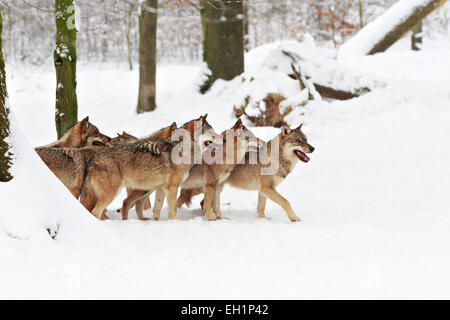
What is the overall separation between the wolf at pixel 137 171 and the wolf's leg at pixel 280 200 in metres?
1.06

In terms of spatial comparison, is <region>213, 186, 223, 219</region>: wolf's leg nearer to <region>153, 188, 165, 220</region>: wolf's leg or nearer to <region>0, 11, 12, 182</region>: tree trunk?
<region>153, 188, 165, 220</region>: wolf's leg

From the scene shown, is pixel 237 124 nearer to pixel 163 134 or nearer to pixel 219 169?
pixel 219 169

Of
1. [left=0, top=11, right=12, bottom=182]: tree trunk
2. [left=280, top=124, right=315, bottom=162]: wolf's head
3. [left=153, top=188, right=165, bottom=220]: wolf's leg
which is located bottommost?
[left=153, top=188, right=165, bottom=220]: wolf's leg

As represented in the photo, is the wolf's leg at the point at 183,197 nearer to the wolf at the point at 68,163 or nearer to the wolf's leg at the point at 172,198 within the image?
the wolf's leg at the point at 172,198

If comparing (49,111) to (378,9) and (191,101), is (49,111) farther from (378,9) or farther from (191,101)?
(378,9)

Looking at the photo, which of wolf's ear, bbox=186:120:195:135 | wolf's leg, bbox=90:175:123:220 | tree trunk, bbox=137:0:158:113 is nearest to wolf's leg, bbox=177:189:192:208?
wolf's ear, bbox=186:120:195:135

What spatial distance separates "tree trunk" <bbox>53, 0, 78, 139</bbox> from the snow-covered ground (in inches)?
75.0

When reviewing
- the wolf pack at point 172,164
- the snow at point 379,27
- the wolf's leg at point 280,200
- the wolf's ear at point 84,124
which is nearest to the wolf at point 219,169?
the wolf pack at point 172,164

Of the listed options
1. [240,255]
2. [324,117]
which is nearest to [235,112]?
[324,117]

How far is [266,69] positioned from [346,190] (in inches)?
197

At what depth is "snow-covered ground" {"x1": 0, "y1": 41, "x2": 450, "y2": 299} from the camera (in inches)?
175

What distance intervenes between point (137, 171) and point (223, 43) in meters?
9.59

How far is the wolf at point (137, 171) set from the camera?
697cm
